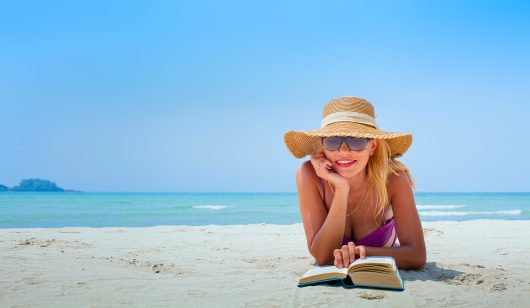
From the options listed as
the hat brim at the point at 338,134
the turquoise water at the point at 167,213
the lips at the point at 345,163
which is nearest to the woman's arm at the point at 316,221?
the hat brim at the point at 338,134

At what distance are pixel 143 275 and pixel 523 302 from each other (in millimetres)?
3073

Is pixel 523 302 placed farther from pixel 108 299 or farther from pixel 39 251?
pixel 39 251

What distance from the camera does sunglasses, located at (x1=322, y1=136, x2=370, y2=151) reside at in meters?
4.41

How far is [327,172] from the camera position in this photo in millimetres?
4547

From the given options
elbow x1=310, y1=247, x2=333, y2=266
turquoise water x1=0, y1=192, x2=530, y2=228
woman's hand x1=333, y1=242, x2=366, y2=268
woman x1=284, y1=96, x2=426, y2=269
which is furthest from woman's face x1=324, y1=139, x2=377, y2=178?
turquoise water x1=0, y1=192, x2=530, y2=228

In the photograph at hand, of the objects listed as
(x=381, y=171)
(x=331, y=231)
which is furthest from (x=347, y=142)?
(x=331, y=231)

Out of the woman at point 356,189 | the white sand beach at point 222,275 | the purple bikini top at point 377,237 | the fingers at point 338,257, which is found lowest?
the white sand beach at point 222,275

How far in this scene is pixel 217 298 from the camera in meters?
3.82

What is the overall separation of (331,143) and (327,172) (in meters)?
0.25

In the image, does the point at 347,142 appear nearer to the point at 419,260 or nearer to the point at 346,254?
the point at 346,254

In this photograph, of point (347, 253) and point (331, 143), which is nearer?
point (347, 253)

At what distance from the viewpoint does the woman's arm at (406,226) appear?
464 centimetres

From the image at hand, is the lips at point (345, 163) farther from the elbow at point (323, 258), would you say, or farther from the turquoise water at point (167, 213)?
the turquoise water at point (167, 213)

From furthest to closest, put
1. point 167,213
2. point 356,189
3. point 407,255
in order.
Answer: point 167,213 < point 356,189 < point 407,255
